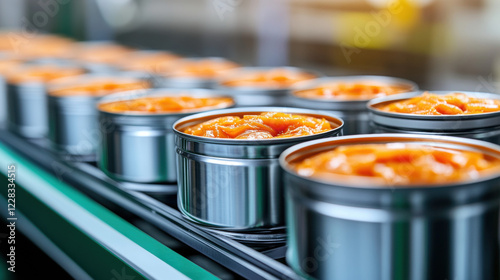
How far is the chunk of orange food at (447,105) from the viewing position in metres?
1.74

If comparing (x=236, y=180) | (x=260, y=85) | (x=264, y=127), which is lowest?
(x=236, y=180)

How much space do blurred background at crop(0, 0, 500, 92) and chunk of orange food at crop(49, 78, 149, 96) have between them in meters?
1.92

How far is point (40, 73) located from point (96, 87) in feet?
3.24

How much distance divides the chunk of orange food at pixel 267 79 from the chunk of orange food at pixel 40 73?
1.23 m

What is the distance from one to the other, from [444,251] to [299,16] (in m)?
4.14

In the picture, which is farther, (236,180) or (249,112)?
(249,112)

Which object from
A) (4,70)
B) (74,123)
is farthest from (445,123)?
(4,70)

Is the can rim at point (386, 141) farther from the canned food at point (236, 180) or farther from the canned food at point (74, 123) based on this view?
the canned food at point (74, 123)

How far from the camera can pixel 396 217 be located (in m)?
1.08

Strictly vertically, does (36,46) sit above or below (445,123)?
above

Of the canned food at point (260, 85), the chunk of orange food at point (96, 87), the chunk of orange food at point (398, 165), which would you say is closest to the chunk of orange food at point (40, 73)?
the chunk of orange food at point (96, 87)

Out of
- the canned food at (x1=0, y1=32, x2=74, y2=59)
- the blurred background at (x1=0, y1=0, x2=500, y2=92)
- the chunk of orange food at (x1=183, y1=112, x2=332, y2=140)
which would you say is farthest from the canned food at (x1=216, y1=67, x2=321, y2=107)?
the canned food at (x1=0, y1=32, x2=74, y2=59)

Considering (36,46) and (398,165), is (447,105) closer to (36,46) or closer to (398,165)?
(398,165)

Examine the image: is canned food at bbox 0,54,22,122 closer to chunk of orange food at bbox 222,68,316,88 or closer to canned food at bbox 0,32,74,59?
canned food at bbox 0,32,74,59
